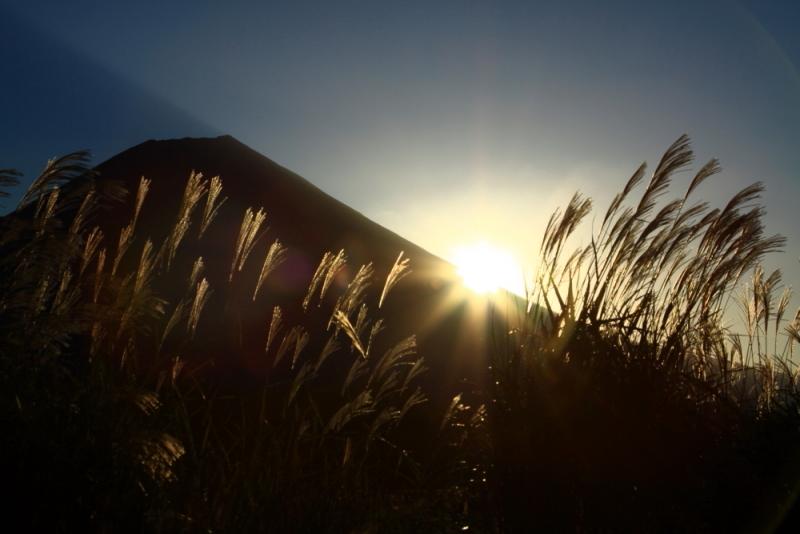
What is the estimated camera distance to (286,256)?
7141mm

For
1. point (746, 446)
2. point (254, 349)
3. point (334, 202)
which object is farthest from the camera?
point (334, 202)

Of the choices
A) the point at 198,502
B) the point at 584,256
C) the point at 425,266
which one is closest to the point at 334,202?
the point at 425,266

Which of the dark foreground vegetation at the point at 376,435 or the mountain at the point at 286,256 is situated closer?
the dark foreground vegetation at the point at 376,435

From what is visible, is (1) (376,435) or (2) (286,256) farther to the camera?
(2) (286,256)

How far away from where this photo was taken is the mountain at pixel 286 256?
8000 mm

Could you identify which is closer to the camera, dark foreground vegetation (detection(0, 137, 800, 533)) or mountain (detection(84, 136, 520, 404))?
dark foreground vegetation (detection(0, 137, 800, 533))

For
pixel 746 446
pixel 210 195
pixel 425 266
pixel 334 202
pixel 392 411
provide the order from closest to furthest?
pixel 746 446, pixel 210 195, pixel 392 411, pixel 425 266, pixel 334 202

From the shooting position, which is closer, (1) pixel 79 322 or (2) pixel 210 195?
(1) pixel 79 322

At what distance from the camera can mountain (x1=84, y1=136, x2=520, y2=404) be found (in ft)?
26.2

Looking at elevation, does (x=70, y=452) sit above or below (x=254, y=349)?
above

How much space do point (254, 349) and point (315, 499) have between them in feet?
20.5

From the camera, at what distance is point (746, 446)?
1906 mm

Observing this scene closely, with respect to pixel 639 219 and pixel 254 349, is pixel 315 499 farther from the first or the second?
pixel 254 349

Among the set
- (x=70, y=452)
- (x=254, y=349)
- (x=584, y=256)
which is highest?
(x=584, y=256)
